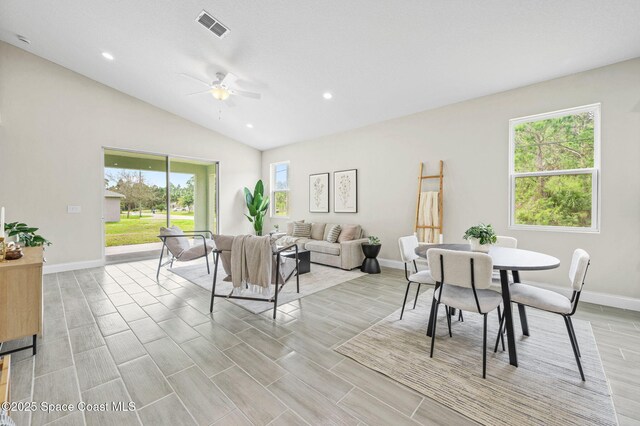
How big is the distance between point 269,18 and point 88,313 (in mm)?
3926

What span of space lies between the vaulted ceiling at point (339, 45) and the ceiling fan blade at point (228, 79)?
20cm

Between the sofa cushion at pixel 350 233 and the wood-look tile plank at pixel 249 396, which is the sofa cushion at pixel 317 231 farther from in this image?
the wood-look tile plank at pixel 249 396

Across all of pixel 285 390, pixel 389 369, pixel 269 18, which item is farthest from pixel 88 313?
pixel 269 18

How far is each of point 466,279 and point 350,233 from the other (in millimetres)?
3341

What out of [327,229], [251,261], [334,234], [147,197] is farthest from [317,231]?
[147,197]

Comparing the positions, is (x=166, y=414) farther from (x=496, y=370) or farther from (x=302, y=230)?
(x=302, y=230)

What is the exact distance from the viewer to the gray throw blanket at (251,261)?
2787 mm

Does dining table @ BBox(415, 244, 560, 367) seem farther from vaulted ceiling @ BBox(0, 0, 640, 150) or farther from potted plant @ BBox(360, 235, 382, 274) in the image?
potted plant @ BBox(360, 235, 382, 274)

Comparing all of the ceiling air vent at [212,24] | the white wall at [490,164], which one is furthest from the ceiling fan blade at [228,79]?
the white wall at [490,164]

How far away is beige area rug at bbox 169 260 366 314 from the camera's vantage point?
10.7ft

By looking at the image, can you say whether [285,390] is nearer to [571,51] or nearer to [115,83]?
[571,51]

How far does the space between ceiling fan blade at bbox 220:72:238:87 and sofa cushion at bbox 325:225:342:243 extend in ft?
10.6

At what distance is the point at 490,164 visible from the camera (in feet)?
13.1

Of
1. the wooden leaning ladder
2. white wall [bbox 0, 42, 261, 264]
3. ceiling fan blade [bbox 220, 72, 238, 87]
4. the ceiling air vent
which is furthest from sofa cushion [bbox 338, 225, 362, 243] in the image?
white wall [bbox 0, 42, 261, 264]
